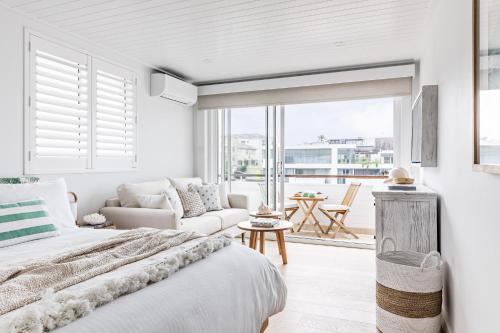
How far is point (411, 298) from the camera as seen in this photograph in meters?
2.08

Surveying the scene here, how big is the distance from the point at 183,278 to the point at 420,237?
5.94ft

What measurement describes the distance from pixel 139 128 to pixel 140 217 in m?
1.36

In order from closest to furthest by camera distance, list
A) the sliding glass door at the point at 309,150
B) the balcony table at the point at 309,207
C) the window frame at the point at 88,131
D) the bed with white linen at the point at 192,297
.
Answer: the bed with white linen at the point at 192,297, the window frame at the point at 88,131, the sliding glass door at the point at 309,150, the balcony table at the point at 309,207

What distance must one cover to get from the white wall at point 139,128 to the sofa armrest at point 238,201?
895 mm

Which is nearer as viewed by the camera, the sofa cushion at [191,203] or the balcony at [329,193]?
the sofa cushion at [191,203]

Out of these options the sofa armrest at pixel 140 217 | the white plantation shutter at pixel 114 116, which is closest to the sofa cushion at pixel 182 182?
the white plantation shutter at pixel 114 116

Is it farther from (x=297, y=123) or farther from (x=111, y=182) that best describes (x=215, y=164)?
(x=111, y=182)

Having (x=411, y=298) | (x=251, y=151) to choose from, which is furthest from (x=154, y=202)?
(x=411, y=298)

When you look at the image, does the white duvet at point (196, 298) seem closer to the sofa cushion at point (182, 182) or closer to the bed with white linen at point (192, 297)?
the bed with white linen at point (192, 297)

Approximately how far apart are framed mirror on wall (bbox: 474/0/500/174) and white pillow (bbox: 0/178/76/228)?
8.70 feet

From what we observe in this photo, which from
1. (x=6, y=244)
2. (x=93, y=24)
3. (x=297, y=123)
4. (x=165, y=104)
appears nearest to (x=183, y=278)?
(x=6, y=244)

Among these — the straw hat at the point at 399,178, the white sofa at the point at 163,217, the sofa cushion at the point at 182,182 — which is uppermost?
the straw hat at the point at 399,178

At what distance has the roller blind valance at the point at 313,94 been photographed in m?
4.24

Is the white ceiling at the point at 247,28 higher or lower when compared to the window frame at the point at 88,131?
higher
